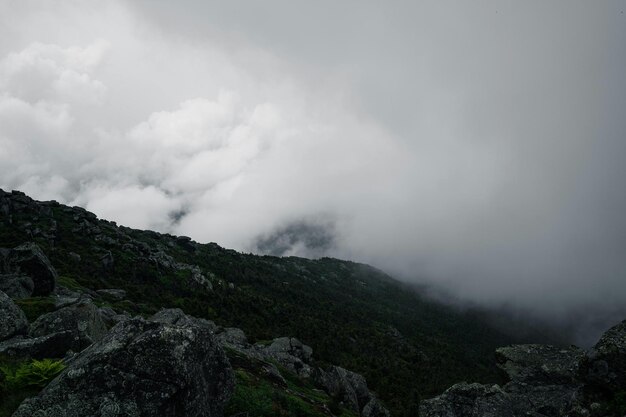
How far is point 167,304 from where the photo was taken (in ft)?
329

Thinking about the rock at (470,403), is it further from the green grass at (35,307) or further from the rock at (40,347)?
the green grass at (35,307)

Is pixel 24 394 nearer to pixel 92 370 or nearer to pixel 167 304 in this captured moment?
pixel 92 370

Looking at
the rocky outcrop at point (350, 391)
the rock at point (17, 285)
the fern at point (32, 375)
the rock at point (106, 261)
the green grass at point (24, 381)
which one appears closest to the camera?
the green grass at point (24, 381)

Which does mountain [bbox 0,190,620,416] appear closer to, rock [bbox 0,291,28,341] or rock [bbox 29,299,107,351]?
rock [bbox 29,299,107,351]

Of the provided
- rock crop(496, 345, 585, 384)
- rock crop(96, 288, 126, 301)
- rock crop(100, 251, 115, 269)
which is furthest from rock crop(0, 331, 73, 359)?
rock crop(100, 251, 115, 269)

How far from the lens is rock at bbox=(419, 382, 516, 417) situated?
24.8 m

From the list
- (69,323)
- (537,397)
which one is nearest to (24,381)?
(69,323)

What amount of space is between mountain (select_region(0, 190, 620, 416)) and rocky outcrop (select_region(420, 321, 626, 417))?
3.49m

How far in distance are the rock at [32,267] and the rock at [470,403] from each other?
154 ft

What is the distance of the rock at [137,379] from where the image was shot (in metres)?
11.5

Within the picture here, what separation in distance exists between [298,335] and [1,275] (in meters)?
79.3

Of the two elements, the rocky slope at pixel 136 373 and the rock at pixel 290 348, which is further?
the rock at pixel 290 348

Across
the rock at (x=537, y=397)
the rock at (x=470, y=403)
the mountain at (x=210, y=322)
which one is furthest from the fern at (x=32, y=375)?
the rock at (x=537, y=397)

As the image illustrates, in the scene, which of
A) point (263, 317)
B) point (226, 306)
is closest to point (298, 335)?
point (263, 317)
